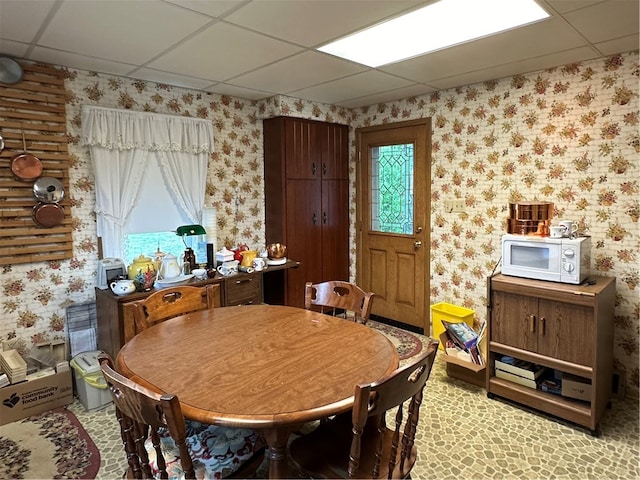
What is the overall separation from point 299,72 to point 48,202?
A: 2.02m

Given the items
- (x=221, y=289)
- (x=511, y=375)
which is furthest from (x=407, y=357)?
(x=221, y=289)

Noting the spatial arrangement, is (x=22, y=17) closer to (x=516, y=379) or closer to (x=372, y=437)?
(x=372, y=437)

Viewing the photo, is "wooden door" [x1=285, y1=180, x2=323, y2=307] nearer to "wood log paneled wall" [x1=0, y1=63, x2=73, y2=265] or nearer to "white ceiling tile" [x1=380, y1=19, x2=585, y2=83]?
"white ceiling tile" [x1=380, y1=19, x2=585, y2=83]

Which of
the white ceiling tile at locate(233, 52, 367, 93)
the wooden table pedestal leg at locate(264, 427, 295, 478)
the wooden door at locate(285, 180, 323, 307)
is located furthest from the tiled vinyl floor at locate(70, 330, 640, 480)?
the white ceiling tile at locate(233, 52, 367, 93)

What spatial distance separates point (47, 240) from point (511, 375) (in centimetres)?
336

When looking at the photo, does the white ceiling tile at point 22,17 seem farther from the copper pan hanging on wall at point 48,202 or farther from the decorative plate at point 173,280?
the decorative plate at point 173,280

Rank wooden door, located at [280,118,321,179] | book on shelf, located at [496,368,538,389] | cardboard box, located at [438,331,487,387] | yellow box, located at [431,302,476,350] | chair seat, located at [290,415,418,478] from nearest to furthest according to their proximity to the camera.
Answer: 1. chair seat, located at [290,415,418,478]
2. book on shelf, located at [496,368,538,389]
3. cardboard box, located at [438,331,487,387]
4. yellow box, located at [431,302,476,350]
5. wooden door, located at [280,118,321,179]

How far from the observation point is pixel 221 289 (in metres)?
3.36

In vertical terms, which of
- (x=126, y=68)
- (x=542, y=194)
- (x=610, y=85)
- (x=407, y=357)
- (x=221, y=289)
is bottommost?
(x=407, y=357)

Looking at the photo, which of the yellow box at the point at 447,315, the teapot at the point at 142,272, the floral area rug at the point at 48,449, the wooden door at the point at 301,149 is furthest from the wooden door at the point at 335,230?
the floral area rug at the point at 48,449

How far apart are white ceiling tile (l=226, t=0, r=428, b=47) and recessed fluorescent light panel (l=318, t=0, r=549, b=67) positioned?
0.29 ft

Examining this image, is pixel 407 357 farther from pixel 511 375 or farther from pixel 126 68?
pixel 126 68

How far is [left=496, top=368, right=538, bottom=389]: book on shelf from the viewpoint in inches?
110

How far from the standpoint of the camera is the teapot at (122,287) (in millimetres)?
2852
